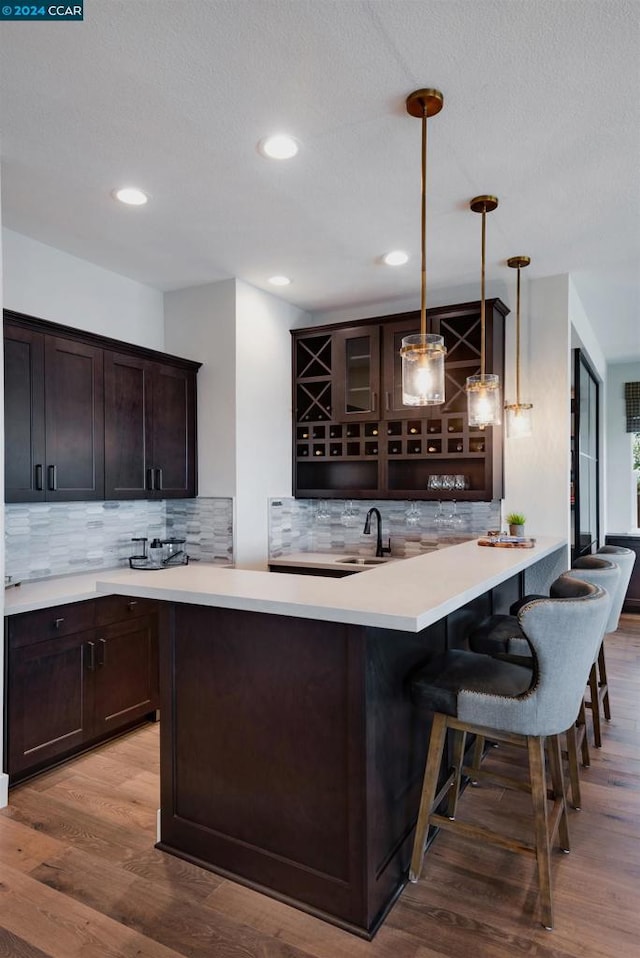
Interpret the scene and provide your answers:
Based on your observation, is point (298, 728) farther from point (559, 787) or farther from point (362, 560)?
point (362, 560)

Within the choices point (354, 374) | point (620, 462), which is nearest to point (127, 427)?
point (354, 374)

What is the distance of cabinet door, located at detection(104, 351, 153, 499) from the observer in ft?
12.2

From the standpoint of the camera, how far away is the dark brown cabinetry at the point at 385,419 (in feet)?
14.2

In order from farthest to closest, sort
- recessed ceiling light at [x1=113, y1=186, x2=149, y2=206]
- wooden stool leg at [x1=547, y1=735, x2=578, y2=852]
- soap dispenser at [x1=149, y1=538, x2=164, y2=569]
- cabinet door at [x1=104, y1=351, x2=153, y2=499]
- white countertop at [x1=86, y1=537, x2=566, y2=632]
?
soap dispenser at [x1=149, y1=538, x2=164, y2=569] < cabinet door at [x1=104, y1=351, x2=153, y2=499] < recessed ceiling light at [x1=113, y1=186, x2=149, y2=206] < wooden stool leg at [x1=547, y1=735, x2=578, y2=852] < white countertop at [x1=86, y1=537, x2=566, y2=632]

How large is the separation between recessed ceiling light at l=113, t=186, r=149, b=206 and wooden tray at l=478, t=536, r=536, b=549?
8.99 ft

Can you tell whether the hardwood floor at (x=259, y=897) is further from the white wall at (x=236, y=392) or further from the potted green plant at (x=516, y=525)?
the white wall at (x=236, y=392)

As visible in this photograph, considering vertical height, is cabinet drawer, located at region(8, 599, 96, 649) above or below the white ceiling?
below

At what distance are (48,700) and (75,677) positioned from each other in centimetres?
18

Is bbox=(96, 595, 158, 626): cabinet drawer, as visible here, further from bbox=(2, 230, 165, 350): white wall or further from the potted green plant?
the potted green plant

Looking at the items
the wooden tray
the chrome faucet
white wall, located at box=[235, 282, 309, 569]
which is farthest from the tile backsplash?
the wooden tray

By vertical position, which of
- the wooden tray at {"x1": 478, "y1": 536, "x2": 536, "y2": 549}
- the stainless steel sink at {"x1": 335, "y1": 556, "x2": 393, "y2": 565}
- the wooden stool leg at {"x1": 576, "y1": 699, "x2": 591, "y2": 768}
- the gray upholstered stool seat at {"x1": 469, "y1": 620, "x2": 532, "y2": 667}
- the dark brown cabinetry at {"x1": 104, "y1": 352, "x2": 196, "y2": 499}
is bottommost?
the wooden stool leg at {"x1": 576, "y1": 699, "x2": 591, "y2": 768}

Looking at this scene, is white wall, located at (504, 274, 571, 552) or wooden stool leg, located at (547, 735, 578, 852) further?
white wall, located at (504, 274, 571, 552)

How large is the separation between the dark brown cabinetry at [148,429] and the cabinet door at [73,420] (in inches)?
3.2

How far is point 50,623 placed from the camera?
300cm
